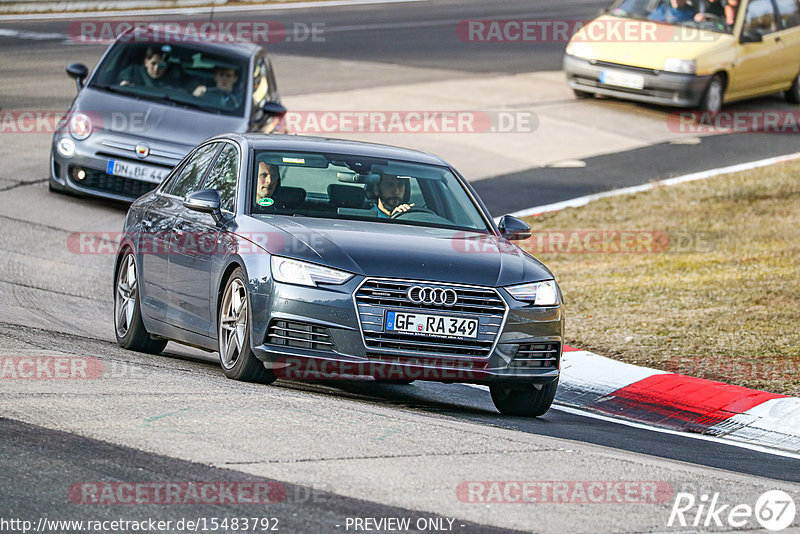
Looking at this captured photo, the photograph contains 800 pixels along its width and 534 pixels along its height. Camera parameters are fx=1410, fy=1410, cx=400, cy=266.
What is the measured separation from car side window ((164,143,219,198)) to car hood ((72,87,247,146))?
492 centimetres

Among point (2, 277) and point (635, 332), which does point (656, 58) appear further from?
point (2, 277)

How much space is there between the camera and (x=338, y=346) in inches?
306

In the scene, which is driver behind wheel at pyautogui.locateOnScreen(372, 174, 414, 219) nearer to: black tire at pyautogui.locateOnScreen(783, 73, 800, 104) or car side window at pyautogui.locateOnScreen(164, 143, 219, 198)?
car side window at pyautogui.locateOnScreen(164, 143, 219, 198)

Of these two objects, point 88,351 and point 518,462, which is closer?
point 518,462

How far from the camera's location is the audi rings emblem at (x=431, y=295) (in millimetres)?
7789

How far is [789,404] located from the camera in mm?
9758

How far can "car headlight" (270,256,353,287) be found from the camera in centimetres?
778

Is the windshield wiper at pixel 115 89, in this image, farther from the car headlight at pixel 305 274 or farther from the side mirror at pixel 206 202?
the car headlight at pixel 305 274

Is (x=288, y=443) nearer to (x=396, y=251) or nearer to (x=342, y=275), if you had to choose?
(x=342, y=275)

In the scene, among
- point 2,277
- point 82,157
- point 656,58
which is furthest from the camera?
point 656,58

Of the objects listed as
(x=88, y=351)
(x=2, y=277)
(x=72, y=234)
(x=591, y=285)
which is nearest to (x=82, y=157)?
(x=72, y=234)

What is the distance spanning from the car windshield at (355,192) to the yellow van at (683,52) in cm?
1339

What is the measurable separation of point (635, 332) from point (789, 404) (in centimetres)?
234

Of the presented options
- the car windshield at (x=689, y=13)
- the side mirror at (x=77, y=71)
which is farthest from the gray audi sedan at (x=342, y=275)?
the car windshield at (x=689, y=13)
